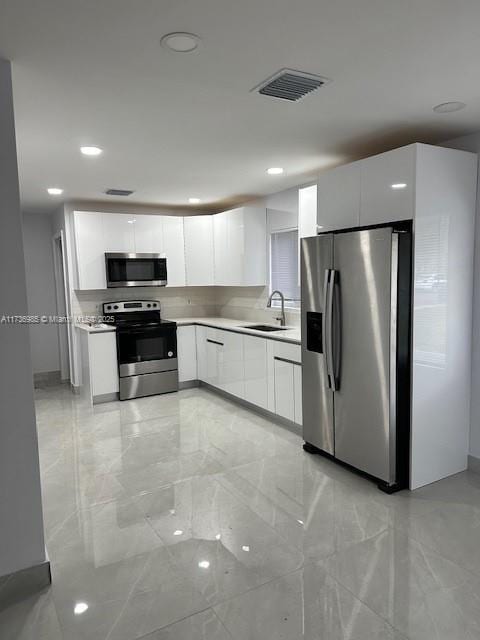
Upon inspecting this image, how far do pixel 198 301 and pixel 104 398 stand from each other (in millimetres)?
2048

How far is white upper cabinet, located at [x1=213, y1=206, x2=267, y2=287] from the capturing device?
17.6 ft

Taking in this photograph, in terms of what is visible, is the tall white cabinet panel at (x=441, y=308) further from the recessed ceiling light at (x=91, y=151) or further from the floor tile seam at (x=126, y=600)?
the recessed ceiling light at (x=91, y=151)

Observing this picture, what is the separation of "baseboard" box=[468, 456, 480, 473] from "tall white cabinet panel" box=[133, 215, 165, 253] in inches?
166

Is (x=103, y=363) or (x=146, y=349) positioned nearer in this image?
(x=103, y=363)

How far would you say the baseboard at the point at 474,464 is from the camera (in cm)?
332

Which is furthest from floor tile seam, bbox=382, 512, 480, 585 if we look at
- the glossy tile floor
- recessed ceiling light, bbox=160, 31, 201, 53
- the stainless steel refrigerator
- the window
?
the window

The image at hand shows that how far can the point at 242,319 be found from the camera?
6.09 m

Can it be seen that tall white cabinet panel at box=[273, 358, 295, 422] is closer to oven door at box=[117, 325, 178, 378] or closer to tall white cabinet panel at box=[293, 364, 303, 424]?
tall white cabinet panel at box=[293, 364, 303, 424]

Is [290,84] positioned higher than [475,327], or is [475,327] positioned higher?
[290,84]

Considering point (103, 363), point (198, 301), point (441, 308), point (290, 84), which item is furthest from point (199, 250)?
point (290, 84)

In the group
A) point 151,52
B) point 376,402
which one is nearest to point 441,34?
point 151,52

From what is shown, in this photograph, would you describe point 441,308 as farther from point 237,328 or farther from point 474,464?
point 237,328

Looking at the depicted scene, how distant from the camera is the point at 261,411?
Answer: 189 inches

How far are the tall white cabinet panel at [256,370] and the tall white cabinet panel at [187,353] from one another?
1.25 meters
